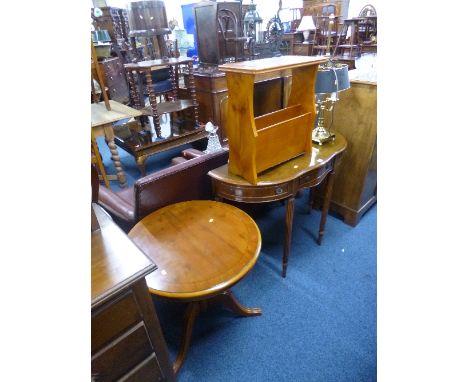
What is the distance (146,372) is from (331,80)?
4.85 ft

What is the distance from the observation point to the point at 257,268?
1707mm

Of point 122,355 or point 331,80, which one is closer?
point 122,355

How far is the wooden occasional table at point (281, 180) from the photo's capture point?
128 centimetres

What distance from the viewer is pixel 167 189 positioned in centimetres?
137

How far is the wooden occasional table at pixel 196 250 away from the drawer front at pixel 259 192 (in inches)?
3.1

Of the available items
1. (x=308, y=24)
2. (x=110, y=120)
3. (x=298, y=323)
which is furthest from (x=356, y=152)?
(x=308, y=24)

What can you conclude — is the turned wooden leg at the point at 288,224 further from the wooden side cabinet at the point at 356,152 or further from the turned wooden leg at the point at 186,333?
the wooden side cabinet at the point at 356,152

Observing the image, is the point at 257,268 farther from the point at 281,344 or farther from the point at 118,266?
the point at 118,266

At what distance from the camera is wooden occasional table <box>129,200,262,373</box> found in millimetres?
937

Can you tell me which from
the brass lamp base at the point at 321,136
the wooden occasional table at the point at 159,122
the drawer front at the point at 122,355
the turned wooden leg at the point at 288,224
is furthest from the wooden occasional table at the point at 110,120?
the drawer front at the point at 122,355

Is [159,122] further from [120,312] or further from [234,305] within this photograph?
[120,312]

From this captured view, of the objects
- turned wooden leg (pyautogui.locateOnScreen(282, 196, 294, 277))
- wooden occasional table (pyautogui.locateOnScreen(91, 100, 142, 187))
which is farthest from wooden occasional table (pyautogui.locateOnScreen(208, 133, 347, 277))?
wooden occasional table (pyautogui.locateOnScreen(91, 100, 142, 187))
